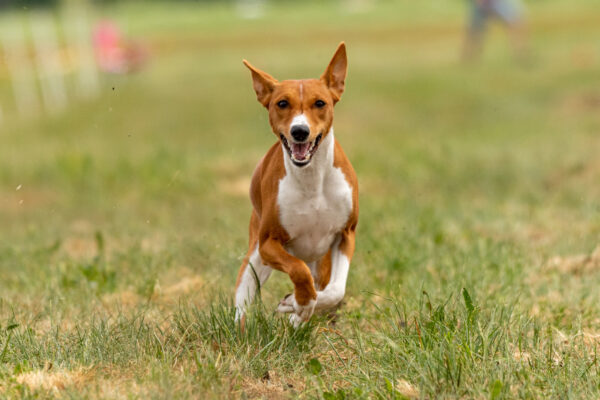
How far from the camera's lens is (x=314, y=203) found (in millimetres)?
4387

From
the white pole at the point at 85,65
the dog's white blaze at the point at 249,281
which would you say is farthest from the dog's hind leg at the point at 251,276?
the white pole at the point at 85,65

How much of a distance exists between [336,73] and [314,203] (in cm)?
73

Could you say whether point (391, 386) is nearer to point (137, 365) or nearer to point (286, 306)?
point (286, 306)

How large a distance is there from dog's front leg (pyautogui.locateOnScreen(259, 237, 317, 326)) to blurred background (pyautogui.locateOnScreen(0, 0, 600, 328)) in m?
1.34

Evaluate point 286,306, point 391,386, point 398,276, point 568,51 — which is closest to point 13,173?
point 398,276

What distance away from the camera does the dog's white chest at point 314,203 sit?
Answer: 437 cm

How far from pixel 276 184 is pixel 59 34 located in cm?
4246

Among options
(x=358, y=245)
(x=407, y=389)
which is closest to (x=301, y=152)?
(x=407, y=389)

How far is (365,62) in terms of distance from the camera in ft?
81.2

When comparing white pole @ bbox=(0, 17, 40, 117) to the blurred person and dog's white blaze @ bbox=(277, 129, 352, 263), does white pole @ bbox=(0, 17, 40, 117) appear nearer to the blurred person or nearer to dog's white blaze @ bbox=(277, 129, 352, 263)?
the blurred person

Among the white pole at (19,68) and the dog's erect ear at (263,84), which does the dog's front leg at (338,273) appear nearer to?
the dog's erect ear at (263,84)

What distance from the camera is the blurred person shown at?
22.8 metres

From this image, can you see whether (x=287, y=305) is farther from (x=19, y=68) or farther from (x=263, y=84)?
(x=19, y=68)

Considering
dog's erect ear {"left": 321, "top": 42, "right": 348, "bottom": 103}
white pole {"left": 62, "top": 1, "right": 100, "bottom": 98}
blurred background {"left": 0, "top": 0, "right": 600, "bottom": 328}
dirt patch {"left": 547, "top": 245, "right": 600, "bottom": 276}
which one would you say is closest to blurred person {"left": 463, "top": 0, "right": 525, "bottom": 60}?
blurred background {"left": 0, "top": 0, "right": 600, "bottom": 328}
